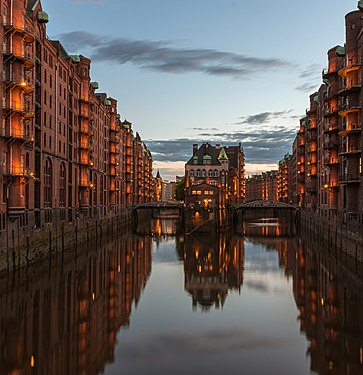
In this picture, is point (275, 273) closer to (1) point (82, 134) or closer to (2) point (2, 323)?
(2) point (2, 323)

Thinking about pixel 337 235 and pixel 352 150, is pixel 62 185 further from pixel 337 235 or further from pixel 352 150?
pixel 352 150

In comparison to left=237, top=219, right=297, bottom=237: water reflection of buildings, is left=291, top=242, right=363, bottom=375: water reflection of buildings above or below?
above

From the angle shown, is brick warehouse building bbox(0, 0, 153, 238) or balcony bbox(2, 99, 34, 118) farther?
brick warehouse building bbox(0, 0, 153, 238)

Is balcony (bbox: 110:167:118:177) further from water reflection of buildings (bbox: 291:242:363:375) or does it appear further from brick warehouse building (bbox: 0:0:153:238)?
water reflection of buildings (bbox: 291:242:363:375)

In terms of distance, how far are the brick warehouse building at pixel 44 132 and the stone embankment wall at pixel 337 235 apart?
30.1 metres

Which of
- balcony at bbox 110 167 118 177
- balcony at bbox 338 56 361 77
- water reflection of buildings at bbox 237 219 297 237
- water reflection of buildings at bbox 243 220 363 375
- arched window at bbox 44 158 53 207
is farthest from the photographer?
balcony at bbox 110 167 118 177

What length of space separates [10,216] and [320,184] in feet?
193

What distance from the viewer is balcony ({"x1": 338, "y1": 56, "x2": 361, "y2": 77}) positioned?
5116 centimetres

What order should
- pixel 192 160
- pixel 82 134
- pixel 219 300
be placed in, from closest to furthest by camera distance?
pixel 219 300 → pixel 82 134 → pixel 192 160

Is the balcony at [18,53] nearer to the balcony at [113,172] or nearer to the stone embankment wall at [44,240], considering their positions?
→ the stone embankment wall at [44,240]

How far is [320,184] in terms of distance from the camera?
86062mm

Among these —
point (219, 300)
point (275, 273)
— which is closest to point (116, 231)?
point (275, 273)

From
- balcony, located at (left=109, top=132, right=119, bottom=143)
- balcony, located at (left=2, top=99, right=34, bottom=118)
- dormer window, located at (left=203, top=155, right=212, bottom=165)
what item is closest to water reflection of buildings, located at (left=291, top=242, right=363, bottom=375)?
balcony, located at (left=2, top=99, right=34, bottom=118)

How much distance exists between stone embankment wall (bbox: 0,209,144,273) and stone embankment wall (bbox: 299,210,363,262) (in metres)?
29.1
